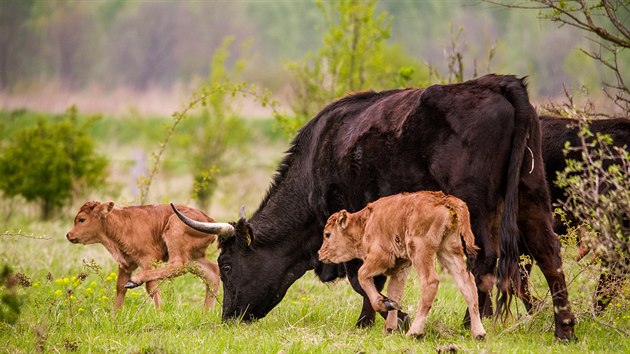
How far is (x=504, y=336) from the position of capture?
7961 mm

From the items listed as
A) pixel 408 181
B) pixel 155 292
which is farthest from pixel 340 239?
pixel 155 292

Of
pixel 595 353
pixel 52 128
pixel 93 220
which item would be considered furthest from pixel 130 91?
pixel 595 353

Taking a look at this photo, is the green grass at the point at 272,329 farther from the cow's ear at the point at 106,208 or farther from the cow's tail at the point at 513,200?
the cow's ear at the point at 106,208

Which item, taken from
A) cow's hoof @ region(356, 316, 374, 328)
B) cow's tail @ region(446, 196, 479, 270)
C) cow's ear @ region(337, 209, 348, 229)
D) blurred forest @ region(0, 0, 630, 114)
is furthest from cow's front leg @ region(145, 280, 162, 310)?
blurred forest @ region(0, 0, 630, 114)

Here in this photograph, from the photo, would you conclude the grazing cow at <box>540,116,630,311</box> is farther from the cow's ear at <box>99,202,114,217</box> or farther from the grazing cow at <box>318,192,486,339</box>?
the cow's ear at <box>99,202,114,217</box>

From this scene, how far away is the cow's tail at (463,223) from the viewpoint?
24.4ft

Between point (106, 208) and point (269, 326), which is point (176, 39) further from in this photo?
point (269, 326)

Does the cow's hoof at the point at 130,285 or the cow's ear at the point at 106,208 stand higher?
the cow's ear at the point at 106,208

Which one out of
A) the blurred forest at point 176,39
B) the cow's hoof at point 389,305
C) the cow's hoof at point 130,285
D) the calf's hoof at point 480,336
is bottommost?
the blurred forest at point 176,39

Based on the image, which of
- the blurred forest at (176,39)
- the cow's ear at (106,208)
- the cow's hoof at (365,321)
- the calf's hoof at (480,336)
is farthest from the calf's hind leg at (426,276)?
the blurred forest at (176,39)

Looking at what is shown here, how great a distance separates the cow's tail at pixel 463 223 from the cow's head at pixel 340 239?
1.18 meters

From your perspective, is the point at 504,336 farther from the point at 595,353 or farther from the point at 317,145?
the point at 317,145

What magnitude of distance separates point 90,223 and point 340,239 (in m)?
2.99

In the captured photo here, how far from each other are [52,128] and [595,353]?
13.9m
